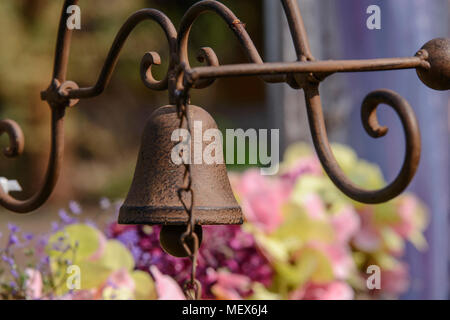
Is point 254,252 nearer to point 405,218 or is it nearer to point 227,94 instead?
point 405,218

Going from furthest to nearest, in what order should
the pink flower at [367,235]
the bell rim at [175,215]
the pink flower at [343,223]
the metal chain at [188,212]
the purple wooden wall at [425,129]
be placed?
the purple wooden wall at [425,129] < the pink flower at [367,235] < the pink flower at [343,223] < the bell rim at [175,215] < the metal chain at [188,212]

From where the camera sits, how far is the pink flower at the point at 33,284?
3.43 ft

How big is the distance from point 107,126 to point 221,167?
5.49 meters

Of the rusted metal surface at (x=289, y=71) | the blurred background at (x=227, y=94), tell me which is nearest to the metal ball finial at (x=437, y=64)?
the rusted metal surface at (x=289, y=71)

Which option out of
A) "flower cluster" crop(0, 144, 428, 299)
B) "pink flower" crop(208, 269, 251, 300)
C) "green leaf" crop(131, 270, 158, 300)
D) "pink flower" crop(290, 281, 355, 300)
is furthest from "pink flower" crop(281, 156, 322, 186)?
"green leaf" crop(131, 270, 158, 300)

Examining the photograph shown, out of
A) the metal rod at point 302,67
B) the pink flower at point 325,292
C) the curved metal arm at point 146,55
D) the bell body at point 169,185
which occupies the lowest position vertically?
the pink flower at point 325,292

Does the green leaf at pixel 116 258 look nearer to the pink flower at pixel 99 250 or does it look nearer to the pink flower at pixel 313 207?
the pink flower at pixel 99 250

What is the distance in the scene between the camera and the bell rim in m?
0.72

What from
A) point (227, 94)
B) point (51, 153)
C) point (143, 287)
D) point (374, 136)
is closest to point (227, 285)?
point (143, 287)

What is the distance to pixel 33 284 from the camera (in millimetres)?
1061

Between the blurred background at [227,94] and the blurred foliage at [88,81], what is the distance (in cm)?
1

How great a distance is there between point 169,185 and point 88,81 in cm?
504
